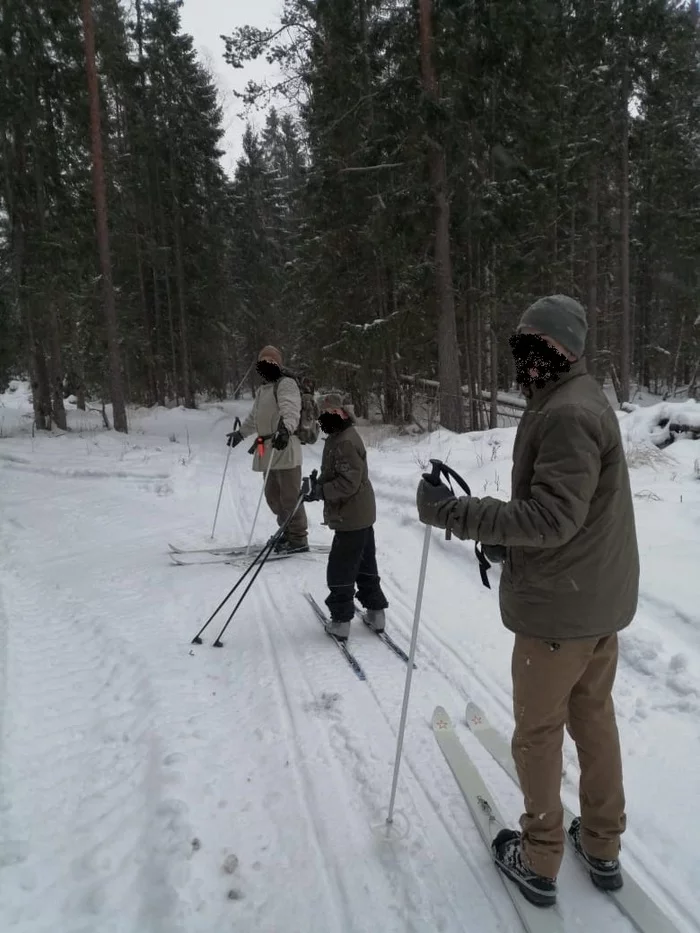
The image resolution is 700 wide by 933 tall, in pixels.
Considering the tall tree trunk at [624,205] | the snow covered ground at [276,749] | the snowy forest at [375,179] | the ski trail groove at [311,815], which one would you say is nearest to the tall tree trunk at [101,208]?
the snowy forest at [375,179]

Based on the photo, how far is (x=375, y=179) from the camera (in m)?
12.9

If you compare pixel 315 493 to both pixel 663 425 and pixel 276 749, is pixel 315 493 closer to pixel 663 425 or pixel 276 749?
pixel 276 749

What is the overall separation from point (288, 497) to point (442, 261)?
328 inches

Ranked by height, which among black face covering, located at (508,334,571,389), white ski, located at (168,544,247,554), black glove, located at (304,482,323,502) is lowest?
white ski, located at (168,544,247,554)

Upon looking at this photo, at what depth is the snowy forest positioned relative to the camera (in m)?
12.2

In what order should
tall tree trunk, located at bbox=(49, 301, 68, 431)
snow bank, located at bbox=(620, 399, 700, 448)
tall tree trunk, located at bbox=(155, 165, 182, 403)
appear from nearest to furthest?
1. snow bank, located at bbox=(620, 399, 700, 448)
2. tall tree trunk, located at bbox=(49, 301, 68, 431)
3. tall tree trunk, located at bbox=(155, 165, 182, 403)

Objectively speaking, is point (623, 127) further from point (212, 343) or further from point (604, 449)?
point (604, 449)

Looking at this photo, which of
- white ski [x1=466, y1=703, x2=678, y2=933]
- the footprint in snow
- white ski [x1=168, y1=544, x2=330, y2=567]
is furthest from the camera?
white ski [x1=168, y1=544, x2=330, y2=567]

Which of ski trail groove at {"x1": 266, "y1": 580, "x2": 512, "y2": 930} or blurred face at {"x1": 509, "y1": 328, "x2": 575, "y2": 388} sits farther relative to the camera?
ski trail groove at {"x1": 266, "y1": 580, "x2": 512, "y2": 930}

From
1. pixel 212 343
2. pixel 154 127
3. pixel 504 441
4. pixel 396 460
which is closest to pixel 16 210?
pixel 154 127

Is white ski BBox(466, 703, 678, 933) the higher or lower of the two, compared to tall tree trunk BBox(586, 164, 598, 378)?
lower

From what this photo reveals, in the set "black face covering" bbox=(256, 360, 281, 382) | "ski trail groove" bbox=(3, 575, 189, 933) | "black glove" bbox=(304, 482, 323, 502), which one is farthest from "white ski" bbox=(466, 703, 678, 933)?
"black face covering" bbox=(256, 360, 281, 382)

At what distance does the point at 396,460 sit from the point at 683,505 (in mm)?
5715

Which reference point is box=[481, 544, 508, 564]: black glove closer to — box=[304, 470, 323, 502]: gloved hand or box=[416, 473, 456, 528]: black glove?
box=[416, 473, 456, 528]: black glove
